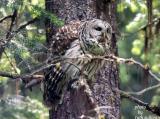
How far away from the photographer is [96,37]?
13.5ft

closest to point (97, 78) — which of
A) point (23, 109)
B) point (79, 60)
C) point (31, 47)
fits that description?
point (79, 60)

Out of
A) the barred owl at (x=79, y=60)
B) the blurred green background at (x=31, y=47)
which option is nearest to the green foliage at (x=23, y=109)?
the blurred green background at (x=31, y=47)

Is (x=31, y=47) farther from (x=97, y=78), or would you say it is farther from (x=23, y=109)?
(x=23, y=109)

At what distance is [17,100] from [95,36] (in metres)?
1.46

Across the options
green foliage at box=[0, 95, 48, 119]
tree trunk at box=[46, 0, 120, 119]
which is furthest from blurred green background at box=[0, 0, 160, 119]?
tree trunk at box=[46, 0, 120, 119]

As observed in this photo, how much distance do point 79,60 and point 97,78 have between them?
0.41m

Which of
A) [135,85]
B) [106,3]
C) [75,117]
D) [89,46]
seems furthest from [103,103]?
[135,85]

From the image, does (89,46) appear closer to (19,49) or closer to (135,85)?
(19,49)

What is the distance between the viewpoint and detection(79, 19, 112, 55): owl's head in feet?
13.4

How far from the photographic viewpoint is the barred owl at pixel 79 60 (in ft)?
13.4

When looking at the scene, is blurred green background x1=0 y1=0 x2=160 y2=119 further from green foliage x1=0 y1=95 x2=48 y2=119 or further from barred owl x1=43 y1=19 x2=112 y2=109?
barred owl x1=43 y1=19 x2=112 y2=109

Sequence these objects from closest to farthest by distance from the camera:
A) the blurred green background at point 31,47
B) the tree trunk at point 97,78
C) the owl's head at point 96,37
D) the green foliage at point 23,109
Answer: the blurred green background at point 31,47, the owl's head at point 96,37, the tree trunk at point 97,78, the green foliage at point 23,109

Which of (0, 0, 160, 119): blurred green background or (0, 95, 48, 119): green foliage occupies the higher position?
(0, 0, 160, 119): blurred green background

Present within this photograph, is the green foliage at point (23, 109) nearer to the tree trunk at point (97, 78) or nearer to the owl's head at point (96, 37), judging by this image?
the tree trunk at point (97, 78)
